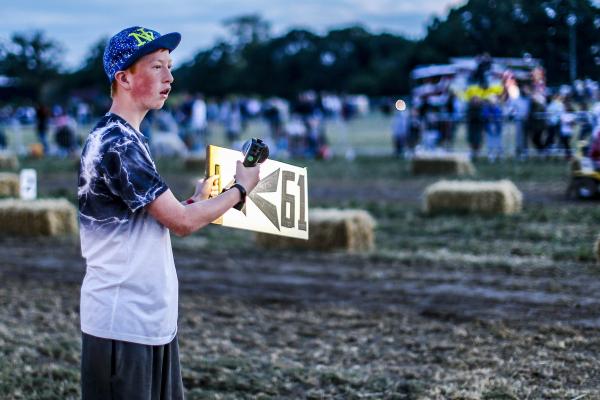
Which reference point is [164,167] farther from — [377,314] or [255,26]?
[255,26]

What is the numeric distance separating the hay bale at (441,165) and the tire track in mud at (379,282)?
9.66 meters

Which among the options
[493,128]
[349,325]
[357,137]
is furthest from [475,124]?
[349,325]

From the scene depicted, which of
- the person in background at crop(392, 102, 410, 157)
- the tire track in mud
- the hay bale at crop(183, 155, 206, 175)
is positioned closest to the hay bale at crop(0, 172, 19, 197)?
the hay bale at crop(183, 155, 206, 175)

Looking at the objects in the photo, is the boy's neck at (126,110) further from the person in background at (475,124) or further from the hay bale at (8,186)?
the person in background at (475,124)

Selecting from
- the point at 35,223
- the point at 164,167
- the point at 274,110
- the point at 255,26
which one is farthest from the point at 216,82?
the point at 35,223

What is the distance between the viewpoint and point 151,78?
10.2 ft

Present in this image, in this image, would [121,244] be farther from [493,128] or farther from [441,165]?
[493,128]

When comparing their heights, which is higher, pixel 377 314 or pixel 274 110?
pixel 274 110

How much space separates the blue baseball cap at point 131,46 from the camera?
3.06m

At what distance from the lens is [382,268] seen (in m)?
9.19

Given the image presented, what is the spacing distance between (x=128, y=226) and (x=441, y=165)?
16.7 metres

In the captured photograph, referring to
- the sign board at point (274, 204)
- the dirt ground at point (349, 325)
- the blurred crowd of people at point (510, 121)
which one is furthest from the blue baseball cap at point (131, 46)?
the blurred crowd of people at point (510, 121)

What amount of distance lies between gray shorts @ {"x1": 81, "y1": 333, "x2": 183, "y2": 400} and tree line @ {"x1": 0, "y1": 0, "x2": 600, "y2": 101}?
5.74 meters

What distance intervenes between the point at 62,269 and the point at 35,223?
105 inches
